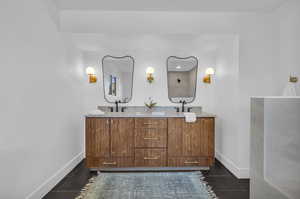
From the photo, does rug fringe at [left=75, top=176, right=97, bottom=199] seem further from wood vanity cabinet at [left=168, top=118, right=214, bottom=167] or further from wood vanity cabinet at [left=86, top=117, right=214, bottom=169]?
wood vanity cabinet at [left=168, top=118, right=214, bottom=167]

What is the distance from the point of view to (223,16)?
124 inches

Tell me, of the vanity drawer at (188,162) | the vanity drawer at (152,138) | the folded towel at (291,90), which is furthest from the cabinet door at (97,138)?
the folded towel at (291,90)

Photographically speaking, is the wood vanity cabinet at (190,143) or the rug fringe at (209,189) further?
the wood vanity cabinet at (190,143)

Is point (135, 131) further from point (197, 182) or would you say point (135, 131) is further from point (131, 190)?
point (197, 182)

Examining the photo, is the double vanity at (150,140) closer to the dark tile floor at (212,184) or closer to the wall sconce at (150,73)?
the dark tile floor at (212,184)

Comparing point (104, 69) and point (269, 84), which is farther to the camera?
point (104, 69)

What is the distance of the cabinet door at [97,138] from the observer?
11.4 feet

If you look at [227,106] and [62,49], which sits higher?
[62,49]

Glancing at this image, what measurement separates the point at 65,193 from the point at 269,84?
335 centimetres

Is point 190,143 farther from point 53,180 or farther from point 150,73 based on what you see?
point 53,180

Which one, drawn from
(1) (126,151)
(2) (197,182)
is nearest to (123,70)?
→ (1) (126,151)

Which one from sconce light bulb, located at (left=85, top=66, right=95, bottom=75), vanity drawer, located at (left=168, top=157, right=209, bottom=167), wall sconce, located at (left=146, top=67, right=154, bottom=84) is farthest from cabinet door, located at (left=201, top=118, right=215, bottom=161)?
sconce light bulb, located at (left=85, top=66, right=95, bottom=75)

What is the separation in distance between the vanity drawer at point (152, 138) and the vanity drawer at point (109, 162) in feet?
A: 1.15

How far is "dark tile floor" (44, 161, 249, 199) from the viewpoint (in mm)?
2684
